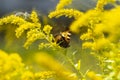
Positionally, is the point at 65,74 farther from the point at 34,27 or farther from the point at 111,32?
the point at 34,27

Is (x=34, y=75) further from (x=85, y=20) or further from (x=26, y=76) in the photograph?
(x=85, y=20)

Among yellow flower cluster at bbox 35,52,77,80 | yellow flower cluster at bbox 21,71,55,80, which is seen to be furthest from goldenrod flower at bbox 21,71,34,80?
yellow flower cluster at bbox 35,52,77,80

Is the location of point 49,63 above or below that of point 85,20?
below

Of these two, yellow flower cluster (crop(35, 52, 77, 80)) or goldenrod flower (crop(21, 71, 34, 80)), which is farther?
goldenrod flower (crop(21, 71, 34, 80))

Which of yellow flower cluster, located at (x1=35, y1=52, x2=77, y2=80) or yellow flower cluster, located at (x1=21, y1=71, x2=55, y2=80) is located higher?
yellow flower cluster, located at (x1=21, y1=71, x2=55, y2=80)

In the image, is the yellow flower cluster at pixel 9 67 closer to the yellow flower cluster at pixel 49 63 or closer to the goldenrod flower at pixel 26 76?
the goldenrod flower at pixel 26 76

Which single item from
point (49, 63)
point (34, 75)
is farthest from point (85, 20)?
point (34, 75)

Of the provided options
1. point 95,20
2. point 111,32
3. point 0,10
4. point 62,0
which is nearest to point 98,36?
point 95,20

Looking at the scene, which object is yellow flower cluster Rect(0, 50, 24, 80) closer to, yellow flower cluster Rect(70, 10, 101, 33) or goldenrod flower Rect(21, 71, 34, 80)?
goldenrod flower Rect(21, 71, 34, 80)

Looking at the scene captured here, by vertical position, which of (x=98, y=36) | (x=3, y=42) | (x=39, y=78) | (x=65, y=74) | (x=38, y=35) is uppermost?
(x=3, y=42)

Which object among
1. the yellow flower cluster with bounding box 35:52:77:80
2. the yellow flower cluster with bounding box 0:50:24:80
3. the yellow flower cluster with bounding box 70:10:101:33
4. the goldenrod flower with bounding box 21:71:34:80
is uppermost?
the yellow flower cluster with bounding box 70:10:101:33

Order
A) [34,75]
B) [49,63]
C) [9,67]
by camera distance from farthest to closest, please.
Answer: [34,75] < [9,67] < [49,63]
